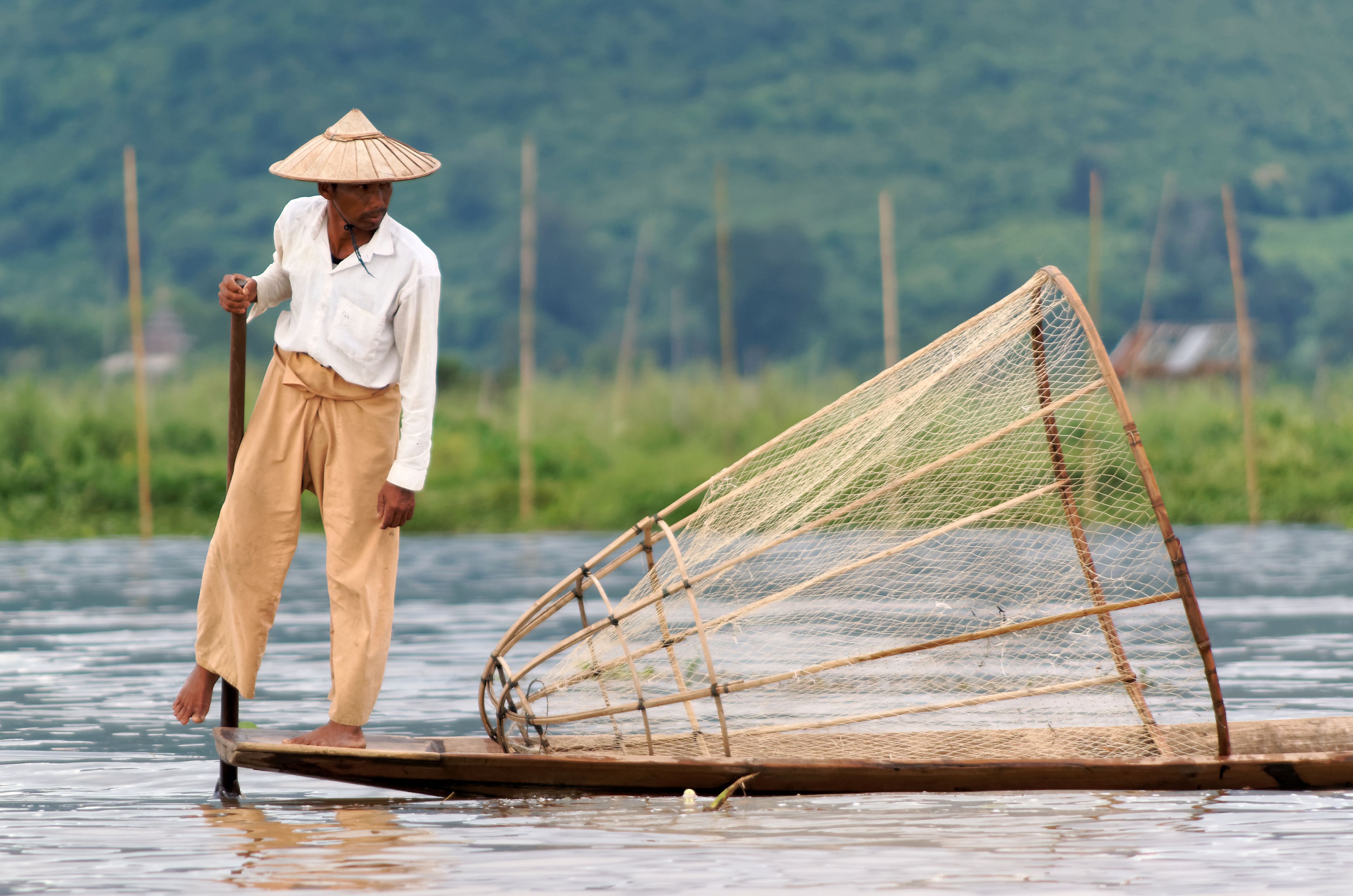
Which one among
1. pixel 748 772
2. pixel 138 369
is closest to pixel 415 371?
pixel 748 772

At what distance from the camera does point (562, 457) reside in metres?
19.9

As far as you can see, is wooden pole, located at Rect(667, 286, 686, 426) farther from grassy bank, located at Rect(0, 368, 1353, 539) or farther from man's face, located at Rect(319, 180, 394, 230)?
man's face, located at Rect(319, 180, 394, 230)

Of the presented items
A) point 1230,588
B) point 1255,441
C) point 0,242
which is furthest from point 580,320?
point 1230,588

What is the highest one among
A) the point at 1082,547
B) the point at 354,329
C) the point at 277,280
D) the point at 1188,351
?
the point at 1188,351

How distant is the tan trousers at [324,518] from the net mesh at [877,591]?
44 centimetres

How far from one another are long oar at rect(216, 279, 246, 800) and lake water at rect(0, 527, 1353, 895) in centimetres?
9

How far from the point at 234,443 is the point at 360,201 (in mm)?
908

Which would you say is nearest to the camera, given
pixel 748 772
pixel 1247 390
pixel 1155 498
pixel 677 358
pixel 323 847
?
pixel 323 847

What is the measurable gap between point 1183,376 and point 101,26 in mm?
55098

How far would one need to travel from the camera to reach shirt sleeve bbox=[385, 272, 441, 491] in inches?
214

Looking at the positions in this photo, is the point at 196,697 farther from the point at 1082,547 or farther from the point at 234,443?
the point at 1082,547

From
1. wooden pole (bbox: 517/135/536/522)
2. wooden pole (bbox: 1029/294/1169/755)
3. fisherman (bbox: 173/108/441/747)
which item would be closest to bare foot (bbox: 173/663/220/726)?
fisherman (bbox: 173/108/441/747)

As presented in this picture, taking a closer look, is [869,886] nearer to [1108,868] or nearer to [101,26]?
[1108,868]

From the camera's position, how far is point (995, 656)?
8.30m
